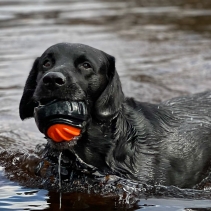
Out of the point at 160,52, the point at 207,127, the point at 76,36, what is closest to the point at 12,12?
the point at 76,36

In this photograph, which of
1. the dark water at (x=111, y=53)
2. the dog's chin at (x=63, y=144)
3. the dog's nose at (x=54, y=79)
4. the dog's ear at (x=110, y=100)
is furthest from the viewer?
the dark water at (x=111, y=53)

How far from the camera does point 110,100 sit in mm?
5922

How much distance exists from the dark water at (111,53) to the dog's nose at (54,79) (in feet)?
3.84

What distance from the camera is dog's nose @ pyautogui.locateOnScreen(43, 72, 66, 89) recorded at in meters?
5.47

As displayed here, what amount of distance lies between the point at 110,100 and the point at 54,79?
0.67 meters

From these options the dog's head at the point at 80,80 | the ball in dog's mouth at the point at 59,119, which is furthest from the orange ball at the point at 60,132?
the dog's head at the point at 80,80

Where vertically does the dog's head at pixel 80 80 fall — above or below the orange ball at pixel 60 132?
above

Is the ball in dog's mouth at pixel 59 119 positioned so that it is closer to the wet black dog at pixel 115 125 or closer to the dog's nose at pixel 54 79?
the wet black dog at pixel 115 125

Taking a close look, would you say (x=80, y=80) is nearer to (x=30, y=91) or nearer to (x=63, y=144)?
(x=63, y=144)

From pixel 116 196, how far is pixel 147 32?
9643 mm

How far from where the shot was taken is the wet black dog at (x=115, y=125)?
5.72 m

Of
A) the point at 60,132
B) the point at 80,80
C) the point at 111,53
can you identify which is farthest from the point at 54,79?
the point at 111,53

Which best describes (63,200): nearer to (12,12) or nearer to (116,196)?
(116,196)

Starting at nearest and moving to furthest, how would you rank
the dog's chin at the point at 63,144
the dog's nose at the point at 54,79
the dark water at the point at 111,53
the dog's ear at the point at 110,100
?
1. the dog's nose at the point at 54,79
2. the dog's chin at the point at 63,144
3. the dog's ear at the point at 110,100
4. the dark water at the point at 111,53
